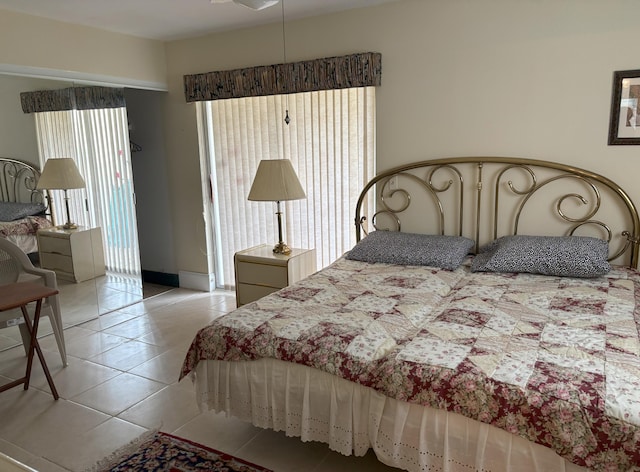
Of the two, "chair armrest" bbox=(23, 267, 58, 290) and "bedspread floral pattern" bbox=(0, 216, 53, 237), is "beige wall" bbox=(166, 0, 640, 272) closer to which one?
"bedspread floral pattern" bbox=(0, 216, 53, 237)

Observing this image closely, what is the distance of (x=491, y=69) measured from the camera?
327 centimetres

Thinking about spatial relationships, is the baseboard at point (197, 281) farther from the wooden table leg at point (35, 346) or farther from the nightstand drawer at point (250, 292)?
the wooden table leg at point (35, 346)

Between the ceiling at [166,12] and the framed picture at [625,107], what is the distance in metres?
1.63

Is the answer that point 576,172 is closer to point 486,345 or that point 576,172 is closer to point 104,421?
point 486,345

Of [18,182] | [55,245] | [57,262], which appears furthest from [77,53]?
[57,262]

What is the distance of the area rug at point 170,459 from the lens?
227cm

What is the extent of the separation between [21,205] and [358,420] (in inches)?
122

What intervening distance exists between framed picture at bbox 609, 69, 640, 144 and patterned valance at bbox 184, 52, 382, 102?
1540mm

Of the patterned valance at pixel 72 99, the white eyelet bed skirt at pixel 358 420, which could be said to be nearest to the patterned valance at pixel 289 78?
the patterned valance at pixel 72 99

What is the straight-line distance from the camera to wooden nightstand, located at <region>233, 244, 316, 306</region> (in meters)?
3.67

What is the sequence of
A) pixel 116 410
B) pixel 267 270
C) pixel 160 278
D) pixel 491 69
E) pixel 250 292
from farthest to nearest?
pixel 160 278, pixel 250 292, pixel 267 270, pixel 491 69, pixel 116 410

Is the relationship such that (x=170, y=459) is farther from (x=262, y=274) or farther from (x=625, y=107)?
(x=625, y=107)

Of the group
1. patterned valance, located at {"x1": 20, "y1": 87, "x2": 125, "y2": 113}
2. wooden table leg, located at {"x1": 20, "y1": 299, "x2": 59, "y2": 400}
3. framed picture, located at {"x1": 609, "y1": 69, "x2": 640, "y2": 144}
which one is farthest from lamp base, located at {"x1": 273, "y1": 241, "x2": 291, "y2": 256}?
framed picture, located at {"x1": 609, "y1": 69, "x2": 640, "y2": 144}

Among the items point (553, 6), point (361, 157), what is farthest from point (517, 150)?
point (361, 157)
